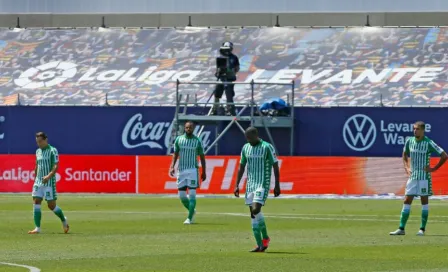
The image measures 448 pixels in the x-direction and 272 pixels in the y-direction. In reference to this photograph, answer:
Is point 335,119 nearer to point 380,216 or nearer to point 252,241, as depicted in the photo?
point 380,216

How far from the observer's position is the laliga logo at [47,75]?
171 feet

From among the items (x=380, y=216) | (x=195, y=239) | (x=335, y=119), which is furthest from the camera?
(x=335, y=119)

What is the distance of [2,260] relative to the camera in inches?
650

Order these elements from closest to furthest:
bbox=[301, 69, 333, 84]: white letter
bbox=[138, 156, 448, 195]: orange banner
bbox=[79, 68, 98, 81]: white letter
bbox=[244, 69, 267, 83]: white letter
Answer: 1. bbox=[138, 156, 448, 195]: orange banner
2. bbox=[301, 69, 333, 84]: white letter
3. bbox=[244, 69, 267, 83]: white letter
4. bbox=[79, 68, 98, 81]: white letter

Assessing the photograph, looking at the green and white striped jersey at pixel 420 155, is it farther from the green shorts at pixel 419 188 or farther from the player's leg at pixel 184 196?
the player's leg at pixel 184 196

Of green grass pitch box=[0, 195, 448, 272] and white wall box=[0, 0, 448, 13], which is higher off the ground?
white wall box=[0, 0, 448, 13]

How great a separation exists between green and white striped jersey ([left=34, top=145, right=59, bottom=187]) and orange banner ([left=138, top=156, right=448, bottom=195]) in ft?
53.8

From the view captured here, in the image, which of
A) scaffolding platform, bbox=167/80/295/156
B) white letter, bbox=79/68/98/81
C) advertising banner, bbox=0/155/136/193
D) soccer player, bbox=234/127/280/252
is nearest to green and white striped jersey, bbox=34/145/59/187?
soccer player, bbox=234/127/280/252

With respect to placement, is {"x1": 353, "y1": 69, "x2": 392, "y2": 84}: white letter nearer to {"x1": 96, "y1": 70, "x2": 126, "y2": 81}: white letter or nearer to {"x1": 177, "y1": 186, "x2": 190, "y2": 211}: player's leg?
{"x1": 96, "y1": 70, "x2": 126, "y2": 81}: white letter

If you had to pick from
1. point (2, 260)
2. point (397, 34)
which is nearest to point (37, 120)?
point (397, 34)

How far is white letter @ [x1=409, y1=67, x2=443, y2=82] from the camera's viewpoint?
48.8 m

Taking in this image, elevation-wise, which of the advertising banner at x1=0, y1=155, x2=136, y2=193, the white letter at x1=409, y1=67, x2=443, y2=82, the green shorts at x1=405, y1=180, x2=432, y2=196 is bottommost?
the advertising banner at x1=0, y1=155, x2=136, y2=193

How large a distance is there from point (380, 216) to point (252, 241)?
826 cm

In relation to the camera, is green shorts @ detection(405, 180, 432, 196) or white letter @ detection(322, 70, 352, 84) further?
white letter @ detection(322, 70, 352, 84)
